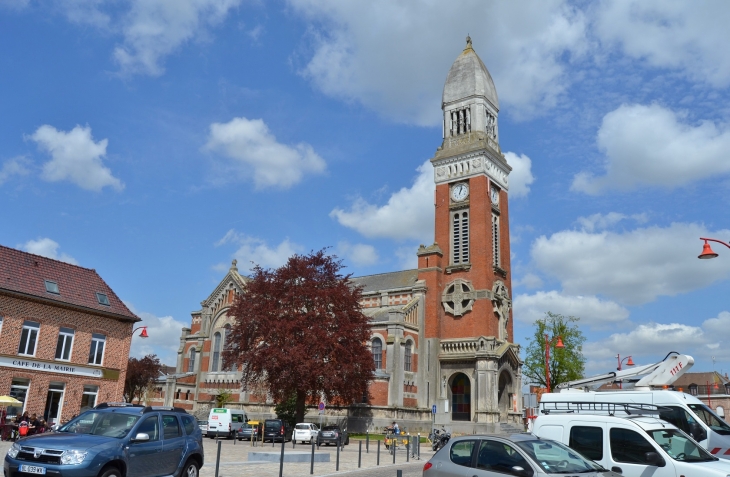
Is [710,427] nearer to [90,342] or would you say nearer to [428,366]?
[90,342]

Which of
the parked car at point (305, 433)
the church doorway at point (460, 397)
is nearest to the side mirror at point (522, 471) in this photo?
the parked car at point (305, 433)

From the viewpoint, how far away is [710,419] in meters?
17.1

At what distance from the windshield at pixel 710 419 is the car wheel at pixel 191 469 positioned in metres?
13.6

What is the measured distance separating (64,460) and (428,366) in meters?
43.3

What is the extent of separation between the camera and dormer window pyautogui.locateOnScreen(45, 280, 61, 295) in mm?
31109

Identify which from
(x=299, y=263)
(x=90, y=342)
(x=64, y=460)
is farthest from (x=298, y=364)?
(x=64, y=460)

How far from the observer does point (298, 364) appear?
120 ft

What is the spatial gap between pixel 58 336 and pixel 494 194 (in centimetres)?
3928

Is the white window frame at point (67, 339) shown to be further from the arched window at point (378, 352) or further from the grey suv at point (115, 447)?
the arched window at point (378, 352)

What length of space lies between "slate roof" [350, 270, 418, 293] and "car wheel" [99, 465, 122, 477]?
44.9 m

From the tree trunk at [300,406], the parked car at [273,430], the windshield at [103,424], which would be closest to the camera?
the windshield at [103,424]

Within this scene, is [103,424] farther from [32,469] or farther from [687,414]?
[687,414]

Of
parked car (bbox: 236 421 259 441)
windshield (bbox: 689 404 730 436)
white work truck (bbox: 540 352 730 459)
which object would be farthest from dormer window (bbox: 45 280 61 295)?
windshield (bbox: 689 404 730 436)

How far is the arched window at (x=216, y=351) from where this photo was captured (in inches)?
2328
